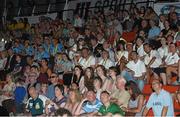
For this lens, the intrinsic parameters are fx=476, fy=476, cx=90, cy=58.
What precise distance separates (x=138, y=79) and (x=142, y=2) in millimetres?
6202

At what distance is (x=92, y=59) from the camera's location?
43.2 ft

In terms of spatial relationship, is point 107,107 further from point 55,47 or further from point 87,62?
point 55,47

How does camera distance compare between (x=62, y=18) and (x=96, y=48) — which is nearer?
(x=96, y=48)

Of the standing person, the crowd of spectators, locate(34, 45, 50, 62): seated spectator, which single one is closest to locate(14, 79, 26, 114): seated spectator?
the crowd of spectators

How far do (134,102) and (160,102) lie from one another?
808 millimetres

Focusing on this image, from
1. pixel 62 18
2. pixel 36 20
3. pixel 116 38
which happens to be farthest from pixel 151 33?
pixel 36 20

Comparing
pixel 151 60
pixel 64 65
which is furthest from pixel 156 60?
pixel 64 65

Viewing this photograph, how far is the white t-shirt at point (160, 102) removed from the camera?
874 centimetres

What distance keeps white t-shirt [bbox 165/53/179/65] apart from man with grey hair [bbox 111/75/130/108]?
82.3 inches

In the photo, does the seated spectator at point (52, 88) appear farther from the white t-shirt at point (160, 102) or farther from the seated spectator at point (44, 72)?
the white t-shirt at point (160, 102)

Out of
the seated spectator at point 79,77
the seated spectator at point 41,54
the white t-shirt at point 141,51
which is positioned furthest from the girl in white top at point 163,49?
the seated spectator at point 41,54

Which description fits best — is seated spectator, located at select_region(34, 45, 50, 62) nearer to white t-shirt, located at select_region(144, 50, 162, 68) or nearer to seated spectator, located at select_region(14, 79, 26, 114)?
seated spectator, located at select_region(14, 79, 26, 114)

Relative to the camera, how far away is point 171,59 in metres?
11.7

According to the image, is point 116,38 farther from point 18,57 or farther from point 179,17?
point 18,57
